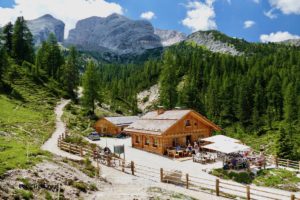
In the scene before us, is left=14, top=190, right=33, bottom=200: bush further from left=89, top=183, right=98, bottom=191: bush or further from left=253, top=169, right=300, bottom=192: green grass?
left=253, top=169, right=300, bottom=192: green grass

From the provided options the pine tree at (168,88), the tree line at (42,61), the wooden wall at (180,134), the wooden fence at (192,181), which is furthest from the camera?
the tree line at (42,61)

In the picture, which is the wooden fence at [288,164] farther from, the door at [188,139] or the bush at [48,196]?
the bush at [48,196]

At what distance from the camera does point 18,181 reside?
16844 mm

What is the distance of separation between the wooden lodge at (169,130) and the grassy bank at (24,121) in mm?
12865

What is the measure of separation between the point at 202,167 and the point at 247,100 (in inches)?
2689

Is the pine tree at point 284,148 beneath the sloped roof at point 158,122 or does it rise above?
beneath

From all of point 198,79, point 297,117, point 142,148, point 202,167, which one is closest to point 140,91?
point 198,79

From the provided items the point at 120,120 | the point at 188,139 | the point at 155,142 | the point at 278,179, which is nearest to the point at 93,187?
the point at 278,179

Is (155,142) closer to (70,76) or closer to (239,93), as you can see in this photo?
(70,76)

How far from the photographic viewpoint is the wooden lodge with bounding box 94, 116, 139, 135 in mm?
63812

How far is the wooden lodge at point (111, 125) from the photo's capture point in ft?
209

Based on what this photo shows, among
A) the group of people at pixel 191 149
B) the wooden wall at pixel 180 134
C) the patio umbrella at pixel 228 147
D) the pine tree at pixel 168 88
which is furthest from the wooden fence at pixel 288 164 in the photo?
the pine tree at pixel 168 88

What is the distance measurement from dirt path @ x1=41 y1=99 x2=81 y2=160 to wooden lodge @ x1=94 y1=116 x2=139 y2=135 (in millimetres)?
8320

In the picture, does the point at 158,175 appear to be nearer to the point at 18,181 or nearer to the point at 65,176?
the point at 65,176
